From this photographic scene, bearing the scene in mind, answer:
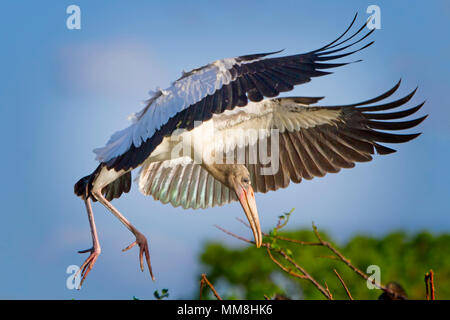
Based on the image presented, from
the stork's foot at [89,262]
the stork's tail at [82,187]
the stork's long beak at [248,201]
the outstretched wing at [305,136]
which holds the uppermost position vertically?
the outstretched wing at [305,136]

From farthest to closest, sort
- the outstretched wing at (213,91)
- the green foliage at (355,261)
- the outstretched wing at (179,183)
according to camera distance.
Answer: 1. the green foliage at (355,261)
2. the outstretched wing at (179,183)
3. the outstretched wing at (213,91)

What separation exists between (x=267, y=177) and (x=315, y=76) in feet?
6.09

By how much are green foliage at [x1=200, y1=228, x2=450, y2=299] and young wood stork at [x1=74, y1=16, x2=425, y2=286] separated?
11.8 metres

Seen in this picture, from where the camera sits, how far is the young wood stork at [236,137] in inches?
196

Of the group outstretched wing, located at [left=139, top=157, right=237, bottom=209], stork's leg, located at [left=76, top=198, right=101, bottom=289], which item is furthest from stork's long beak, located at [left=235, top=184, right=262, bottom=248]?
stork's leg, located at [left=76, top=198, right=101, bottom=289]

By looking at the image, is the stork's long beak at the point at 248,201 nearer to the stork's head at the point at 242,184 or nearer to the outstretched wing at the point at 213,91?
the stork's head at the point at 242,184

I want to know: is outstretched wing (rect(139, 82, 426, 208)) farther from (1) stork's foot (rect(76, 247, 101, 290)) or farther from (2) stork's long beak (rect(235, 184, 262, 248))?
(1) stork's foot (rect(76, 247, 101, 290))

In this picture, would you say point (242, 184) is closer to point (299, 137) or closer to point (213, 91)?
point (299, 137)

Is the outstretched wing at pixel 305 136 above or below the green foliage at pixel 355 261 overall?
above

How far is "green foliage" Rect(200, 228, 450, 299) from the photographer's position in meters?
18.8

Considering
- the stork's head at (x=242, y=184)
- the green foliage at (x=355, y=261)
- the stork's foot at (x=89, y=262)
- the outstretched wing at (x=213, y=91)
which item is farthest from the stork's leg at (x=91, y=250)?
the green foliage at (x=355, y=261)

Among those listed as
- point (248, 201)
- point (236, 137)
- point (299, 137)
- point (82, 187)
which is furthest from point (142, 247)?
point (299, 137)

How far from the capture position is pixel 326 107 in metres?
5.94
